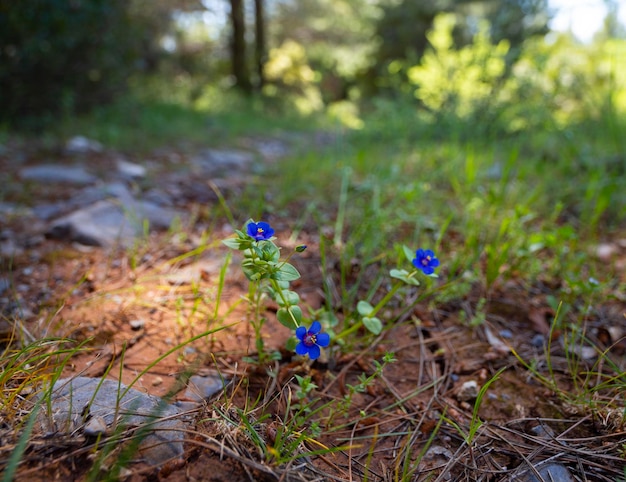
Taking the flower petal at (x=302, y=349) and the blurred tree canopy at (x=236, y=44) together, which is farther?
the blurred tree canopy at (x=236, y=44)

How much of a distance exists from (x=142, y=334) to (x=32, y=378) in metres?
0.39

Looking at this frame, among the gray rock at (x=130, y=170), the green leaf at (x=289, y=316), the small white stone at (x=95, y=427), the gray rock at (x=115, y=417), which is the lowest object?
the gray rock at (x=130, y=170)

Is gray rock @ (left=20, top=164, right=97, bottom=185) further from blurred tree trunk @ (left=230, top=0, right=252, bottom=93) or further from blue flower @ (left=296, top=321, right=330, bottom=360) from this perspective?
blurred tree trunk @ (left=230, top=0, right=252, bottom=93)

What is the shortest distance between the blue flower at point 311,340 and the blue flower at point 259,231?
0.25 m

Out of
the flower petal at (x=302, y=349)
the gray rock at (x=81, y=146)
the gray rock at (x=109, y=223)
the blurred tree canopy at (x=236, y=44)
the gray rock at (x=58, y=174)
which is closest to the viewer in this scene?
the flower petal at (x=302, y=349)

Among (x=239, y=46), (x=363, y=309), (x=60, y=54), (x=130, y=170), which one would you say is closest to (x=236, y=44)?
(x=239, y=46)

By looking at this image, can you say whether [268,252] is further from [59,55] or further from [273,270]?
[59,55]

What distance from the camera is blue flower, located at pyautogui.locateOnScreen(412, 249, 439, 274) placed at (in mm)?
1230

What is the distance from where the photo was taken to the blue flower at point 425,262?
1230 mm

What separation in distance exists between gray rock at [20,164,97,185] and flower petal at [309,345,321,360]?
2.43 metres

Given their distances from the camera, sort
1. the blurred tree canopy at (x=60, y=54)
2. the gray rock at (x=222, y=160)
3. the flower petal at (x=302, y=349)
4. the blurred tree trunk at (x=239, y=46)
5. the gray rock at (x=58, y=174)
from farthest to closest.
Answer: the blurred tree trunk at (x=239, y=46) < the blurred tree canopy at (x=60, y=54) < the gray rock at (x=222, y=160) < the gray rock at (x=58, y=174) < the flower petal at (x=302, y=349)

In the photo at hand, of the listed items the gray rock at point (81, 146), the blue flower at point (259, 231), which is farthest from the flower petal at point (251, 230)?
the gray rock at point (81, 146)

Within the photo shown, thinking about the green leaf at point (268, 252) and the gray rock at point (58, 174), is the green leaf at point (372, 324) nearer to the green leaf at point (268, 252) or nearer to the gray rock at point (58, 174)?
the green leaf at point (268, 252)

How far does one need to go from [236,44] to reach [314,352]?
10.3m
